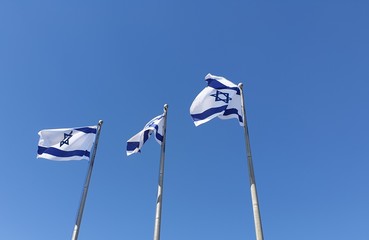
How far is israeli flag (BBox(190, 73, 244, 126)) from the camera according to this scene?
52.2ft

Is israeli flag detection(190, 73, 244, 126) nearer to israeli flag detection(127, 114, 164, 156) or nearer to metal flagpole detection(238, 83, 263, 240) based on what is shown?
metal flagpole detection(238, 83, 263, 240)

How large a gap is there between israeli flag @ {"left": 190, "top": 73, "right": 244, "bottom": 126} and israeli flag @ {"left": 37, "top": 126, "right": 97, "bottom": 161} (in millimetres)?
6650

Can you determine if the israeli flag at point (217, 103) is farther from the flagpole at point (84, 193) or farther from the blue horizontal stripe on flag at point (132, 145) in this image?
the flagpole at point (84, 193)

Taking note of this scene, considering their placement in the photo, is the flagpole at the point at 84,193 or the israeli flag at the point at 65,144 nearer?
the flagpole at the point at 84,193

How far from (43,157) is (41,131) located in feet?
4.93

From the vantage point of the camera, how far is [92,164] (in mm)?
17781

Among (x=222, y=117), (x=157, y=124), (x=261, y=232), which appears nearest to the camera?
(x=261, y=232)

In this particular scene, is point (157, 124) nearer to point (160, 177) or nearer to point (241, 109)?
point (160, 177)

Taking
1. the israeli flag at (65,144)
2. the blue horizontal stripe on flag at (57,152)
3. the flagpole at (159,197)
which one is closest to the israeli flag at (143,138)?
the flagpole at (159,197)

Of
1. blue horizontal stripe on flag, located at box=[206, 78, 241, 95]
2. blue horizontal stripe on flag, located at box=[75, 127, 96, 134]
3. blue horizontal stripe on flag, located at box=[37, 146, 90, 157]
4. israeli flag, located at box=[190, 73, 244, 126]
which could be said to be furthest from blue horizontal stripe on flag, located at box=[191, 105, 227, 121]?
blue horizontal stripe on flag, located at box=[37, 146, 90, 157]

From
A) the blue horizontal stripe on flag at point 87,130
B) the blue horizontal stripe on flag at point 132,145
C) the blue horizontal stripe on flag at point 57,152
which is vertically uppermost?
the blue horizontal stripe on flag at point 87,130

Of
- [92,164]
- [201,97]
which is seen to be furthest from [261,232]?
[92,164]

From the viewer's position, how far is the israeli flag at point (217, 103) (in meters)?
15.9

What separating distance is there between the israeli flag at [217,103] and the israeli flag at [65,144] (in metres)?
6.65
